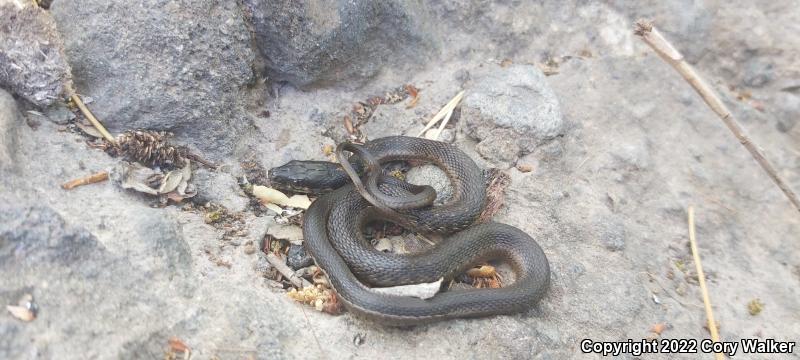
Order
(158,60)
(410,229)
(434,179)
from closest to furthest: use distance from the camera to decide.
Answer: (158,60)
(410,229)
(434,179)

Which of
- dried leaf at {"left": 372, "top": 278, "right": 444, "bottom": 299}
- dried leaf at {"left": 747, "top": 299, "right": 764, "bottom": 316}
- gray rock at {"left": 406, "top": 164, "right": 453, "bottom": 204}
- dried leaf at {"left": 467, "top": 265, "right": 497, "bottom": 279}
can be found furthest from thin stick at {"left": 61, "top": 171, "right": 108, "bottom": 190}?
dried leaf at {"left": 747, "top": 299, "right": 764, "bottom": 316}

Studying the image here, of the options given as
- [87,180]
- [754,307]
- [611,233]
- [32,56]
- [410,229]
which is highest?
[32,56]

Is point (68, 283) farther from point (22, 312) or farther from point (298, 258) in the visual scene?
point (298, 258)

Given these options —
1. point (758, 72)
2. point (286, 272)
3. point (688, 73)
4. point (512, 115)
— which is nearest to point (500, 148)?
point (512, 115)

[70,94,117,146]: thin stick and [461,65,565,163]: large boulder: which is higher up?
[70,94,117,146]: thin stick

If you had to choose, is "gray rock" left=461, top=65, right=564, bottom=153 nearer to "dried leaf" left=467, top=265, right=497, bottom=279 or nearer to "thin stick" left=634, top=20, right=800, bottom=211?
"dried leaf" left=467, top=265, right=497, bottom=279

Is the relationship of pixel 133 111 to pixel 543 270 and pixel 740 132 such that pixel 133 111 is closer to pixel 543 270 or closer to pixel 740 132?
pixel 543 270
